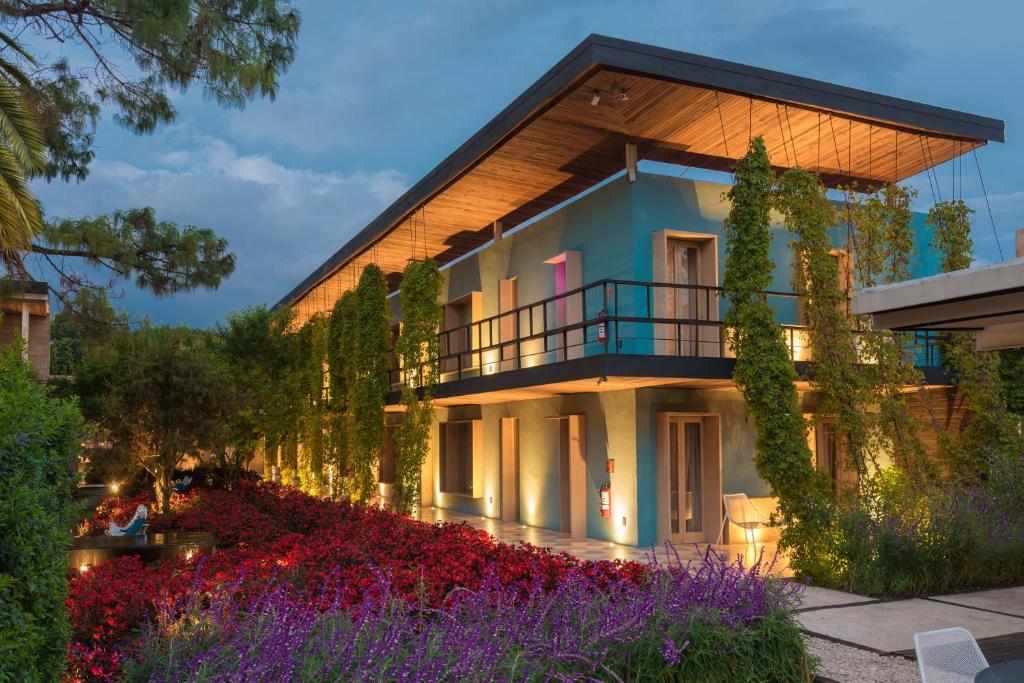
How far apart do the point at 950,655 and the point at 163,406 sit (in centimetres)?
1540

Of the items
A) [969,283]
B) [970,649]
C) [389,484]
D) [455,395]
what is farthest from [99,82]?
[389,484]

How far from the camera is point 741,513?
1279 cm

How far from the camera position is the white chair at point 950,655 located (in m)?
3.72

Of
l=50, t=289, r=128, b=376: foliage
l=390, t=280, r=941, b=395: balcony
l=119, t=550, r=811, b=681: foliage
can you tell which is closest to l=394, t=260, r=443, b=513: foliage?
l=390, t=280, r=941, b=395: balcony

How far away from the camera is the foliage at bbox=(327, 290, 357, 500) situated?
20547 millimetres

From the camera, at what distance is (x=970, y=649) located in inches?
151

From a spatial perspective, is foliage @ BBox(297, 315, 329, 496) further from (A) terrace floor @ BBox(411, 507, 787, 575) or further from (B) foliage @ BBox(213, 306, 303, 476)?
(A) terrace floor @ BBox(411, 507, 787, 575)

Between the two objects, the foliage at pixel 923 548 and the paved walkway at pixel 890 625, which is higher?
the foliage at pixel 923 548

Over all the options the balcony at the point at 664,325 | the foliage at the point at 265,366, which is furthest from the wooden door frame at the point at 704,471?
the foliage at the point at 265,366

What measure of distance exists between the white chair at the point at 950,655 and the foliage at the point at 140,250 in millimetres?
11489

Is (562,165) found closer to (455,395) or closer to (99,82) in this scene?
(455,395)

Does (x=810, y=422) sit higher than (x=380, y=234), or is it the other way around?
(x=380, y=234)

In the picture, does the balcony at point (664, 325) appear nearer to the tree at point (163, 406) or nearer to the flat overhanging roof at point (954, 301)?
the flat overhanging roof at point (954, 301)

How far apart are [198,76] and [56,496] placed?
7.67 m
